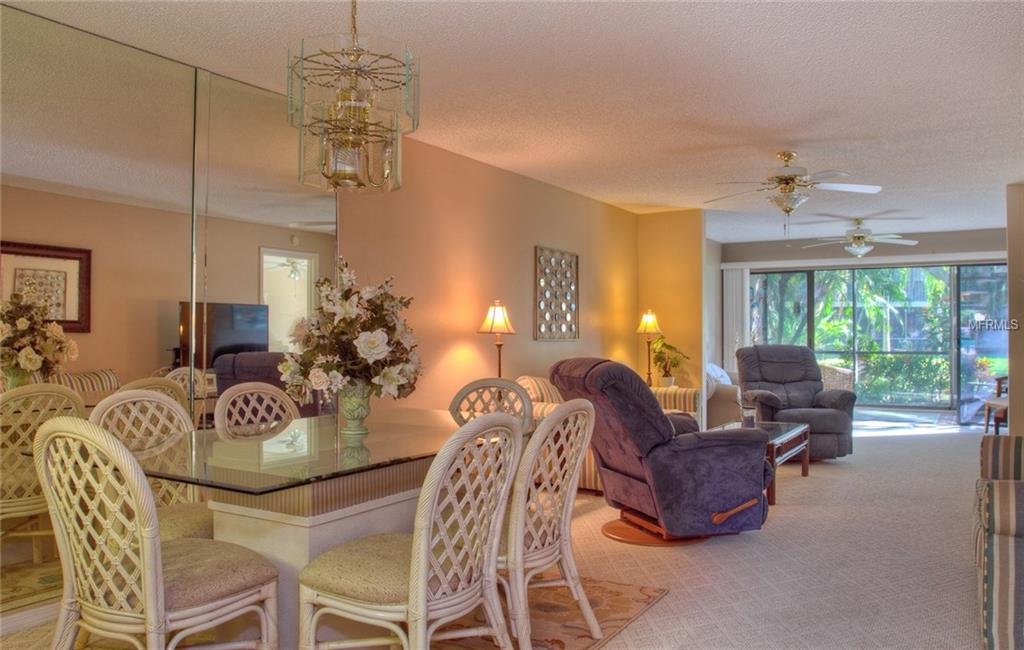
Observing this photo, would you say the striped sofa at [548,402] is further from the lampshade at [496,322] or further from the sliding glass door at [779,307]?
the sliding glass door at [779,307]

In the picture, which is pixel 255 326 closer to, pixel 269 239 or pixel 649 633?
pixel 269 239

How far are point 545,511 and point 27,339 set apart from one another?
2218 millimetres

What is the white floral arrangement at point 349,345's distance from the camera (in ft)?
8.48

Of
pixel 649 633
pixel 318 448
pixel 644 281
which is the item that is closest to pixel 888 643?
pixel 649 633

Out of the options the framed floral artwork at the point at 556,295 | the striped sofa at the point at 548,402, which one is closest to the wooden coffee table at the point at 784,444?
the striped sofa at the point at 548,402

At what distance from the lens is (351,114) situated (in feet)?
8.18

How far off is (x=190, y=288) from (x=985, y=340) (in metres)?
9.36

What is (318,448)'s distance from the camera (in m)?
2.53

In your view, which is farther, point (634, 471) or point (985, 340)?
point (985, 340)

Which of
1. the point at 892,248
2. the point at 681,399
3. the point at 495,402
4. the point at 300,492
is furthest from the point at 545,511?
the point at 892,248

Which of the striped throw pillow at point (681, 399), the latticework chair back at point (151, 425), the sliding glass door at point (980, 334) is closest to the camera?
the latticework chair back at point (151, 425)

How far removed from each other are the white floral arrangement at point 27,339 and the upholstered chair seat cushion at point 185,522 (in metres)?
0.91

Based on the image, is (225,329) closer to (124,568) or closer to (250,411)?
(250,411)

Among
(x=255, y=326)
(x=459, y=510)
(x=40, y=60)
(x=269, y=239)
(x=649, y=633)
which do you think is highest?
(x=40, y=60)
